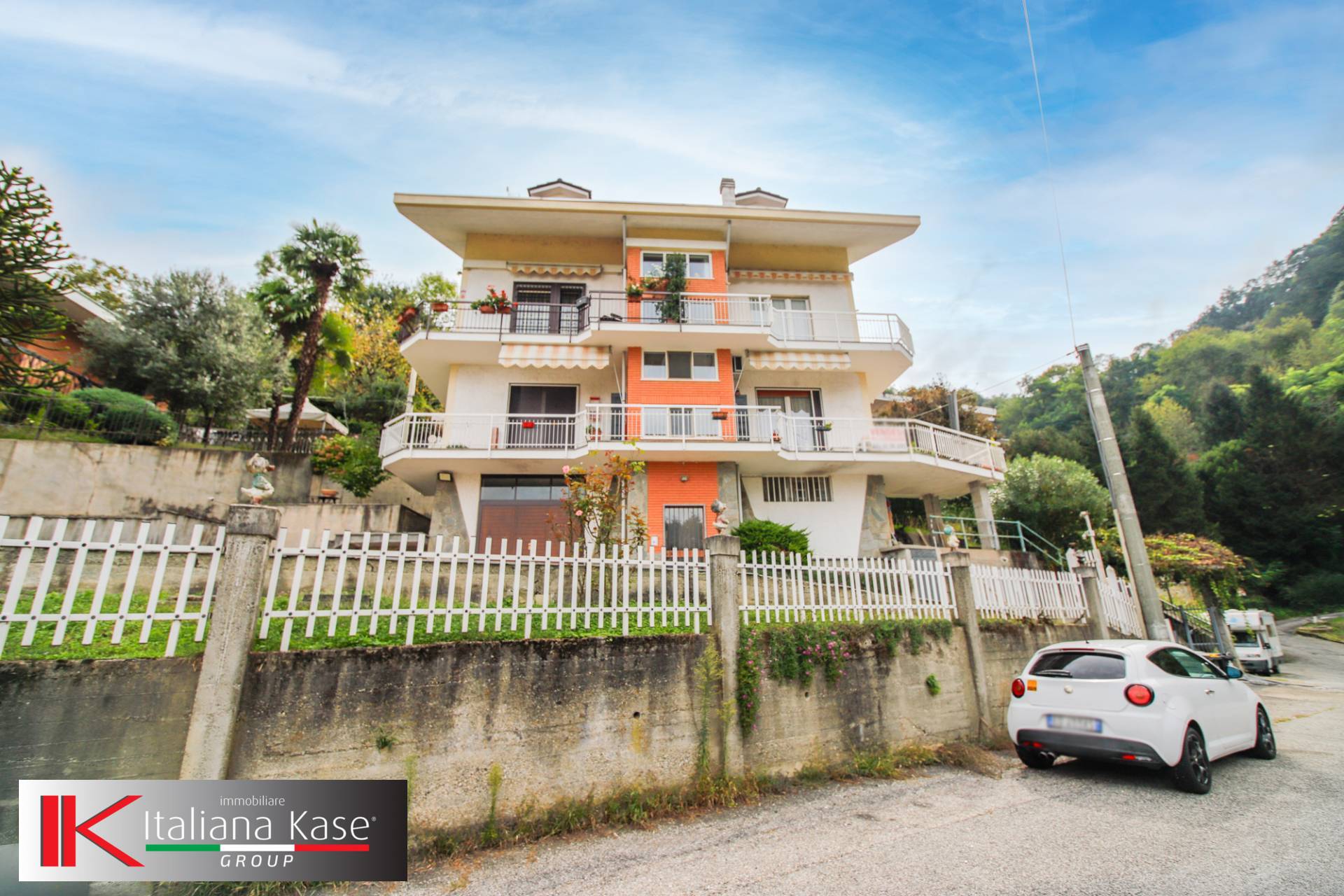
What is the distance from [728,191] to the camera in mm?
20750

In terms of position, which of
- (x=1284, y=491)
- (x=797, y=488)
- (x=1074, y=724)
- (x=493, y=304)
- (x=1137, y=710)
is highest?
(x=493, y=304)

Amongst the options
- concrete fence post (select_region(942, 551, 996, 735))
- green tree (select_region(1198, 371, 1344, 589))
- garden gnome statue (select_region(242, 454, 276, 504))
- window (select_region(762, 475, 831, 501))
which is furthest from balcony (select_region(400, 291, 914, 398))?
green tree (select_region(1198, 371, 1344, 589))

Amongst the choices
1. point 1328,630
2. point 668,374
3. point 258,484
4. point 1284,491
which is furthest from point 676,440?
point 1284,491

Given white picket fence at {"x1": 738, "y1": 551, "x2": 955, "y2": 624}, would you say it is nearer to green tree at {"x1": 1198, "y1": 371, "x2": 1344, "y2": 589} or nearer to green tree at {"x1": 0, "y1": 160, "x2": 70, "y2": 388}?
green tree at {"x1": 0, "y1": 160, "x2": 70, "y2": 388}

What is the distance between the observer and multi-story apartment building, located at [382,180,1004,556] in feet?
50.5

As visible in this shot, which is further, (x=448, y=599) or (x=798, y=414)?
(x=798, y=414)

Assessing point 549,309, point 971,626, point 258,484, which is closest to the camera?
point 258,484

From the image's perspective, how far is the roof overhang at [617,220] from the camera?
55.4 ft

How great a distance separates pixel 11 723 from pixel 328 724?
1.86 metres

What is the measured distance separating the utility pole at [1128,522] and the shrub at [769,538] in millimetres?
6571

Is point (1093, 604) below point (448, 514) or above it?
below

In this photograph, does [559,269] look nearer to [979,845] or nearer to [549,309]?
[549,309]

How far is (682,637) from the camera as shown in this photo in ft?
20.0

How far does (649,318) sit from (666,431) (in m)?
3.76
